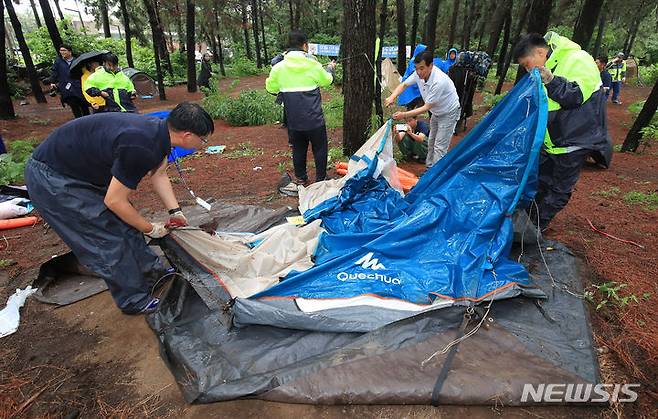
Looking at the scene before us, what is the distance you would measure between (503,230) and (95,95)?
5767 millimetres

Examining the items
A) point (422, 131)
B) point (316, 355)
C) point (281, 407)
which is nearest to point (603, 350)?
point (316, 355)

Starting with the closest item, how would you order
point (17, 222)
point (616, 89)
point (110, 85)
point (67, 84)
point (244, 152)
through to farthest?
point (17, 222) < point (110, 85) < point (244, 152) < point (67, 84) < point (616, 89)

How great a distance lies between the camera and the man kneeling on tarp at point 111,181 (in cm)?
200

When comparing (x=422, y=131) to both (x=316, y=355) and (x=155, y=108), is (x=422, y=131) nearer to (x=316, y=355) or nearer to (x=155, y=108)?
(x=316, y=355)

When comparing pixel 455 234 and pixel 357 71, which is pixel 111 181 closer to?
pixel 455 234

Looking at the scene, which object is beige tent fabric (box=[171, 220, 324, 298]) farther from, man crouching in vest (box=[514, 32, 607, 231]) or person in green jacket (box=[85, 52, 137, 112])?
person in green jacket (box=[85, 52, 137, 112])

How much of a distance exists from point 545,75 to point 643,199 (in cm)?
256


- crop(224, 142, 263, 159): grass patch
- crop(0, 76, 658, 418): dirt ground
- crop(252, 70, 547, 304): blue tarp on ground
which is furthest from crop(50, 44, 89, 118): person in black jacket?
crop(252, 70, 547, 304): blue tarp on ground

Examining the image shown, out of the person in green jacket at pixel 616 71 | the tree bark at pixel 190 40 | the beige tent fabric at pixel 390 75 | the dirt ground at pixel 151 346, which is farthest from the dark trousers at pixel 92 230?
the person in green jacket at pixel 616 71

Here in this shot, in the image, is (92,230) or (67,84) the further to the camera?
(67,84)

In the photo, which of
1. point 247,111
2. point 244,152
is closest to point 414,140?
point 244,152

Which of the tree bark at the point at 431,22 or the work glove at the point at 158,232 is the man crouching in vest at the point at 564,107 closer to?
the work glove at the point at 158,232

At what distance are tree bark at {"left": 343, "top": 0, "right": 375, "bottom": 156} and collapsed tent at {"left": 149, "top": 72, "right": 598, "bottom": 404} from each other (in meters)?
2.17

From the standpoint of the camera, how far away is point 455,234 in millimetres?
2750
